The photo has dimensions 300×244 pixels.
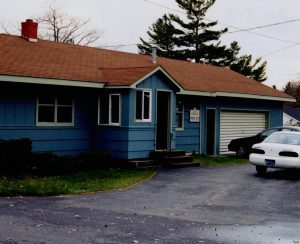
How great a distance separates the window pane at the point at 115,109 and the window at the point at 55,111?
155 cm

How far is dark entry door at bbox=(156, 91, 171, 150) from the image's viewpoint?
850 inches

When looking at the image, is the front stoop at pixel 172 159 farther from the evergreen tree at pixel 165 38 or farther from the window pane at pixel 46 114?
the evergreen tree at pixel 165 38

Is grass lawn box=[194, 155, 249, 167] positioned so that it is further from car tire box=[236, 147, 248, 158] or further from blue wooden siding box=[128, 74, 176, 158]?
blue wooden siding box=[128, 74, 176, 158]

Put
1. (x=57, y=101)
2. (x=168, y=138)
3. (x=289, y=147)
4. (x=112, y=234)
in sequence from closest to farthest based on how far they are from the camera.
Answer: (x=112, y=234) → (x=289, y=147) → (x=57, y=101) → (x=168, y=138)

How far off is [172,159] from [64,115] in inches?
180

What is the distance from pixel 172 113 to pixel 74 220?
12.2 m

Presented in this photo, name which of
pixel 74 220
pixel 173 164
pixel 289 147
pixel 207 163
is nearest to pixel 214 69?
pixel 207 163

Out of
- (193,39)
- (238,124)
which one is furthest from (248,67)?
(238,124)

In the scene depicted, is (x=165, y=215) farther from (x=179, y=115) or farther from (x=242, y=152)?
(x=242, y=152)

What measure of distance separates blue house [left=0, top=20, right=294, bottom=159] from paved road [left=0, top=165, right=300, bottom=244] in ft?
14.8

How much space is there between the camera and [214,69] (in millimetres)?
32719

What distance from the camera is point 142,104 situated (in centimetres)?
2017

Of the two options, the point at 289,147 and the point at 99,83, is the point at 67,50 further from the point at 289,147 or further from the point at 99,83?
the point at 289,147

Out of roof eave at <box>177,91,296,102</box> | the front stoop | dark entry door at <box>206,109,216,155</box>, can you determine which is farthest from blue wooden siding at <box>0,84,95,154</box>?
dark entry door at <box>206,109,216,155</box>
